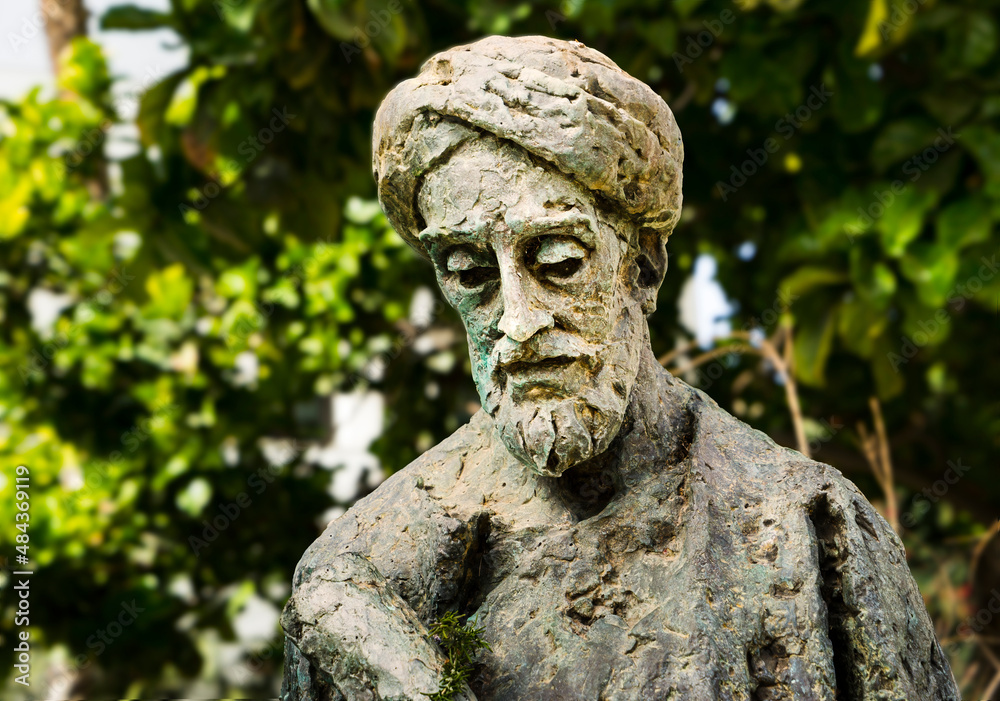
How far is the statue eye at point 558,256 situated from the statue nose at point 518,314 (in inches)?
2.0

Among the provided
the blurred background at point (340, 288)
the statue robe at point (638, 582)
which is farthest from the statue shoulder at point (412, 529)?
the blurred background at point (340, 288)

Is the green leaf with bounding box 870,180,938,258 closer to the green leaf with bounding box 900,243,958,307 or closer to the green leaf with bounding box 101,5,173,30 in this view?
the green leaf with bounding box 900,243,958,307

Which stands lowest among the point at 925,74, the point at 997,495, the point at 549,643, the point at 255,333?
the point at 997,495

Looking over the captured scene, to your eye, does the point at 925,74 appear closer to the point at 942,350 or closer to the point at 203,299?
the point at 942,350

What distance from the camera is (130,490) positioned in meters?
5.23

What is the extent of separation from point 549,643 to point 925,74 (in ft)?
10.3

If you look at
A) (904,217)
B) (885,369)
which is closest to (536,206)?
(904,217)

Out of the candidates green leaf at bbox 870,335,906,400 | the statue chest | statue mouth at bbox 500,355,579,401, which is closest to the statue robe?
the statue chest

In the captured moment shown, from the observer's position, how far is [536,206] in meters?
1.83

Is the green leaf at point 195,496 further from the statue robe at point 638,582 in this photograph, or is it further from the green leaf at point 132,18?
the statue robe at point 638,582

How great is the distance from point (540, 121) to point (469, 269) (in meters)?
0.29

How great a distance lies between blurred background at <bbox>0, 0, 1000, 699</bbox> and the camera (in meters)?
3.91

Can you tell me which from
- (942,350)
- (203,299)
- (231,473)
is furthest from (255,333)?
(942,350)

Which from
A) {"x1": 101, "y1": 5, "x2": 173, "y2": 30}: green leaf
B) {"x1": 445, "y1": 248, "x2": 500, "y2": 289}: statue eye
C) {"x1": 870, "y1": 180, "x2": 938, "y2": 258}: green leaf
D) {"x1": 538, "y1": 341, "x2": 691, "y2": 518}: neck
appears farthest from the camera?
{"x1": 101, "y1": 5, "x2": 173, "y2": 30}: green leaf
